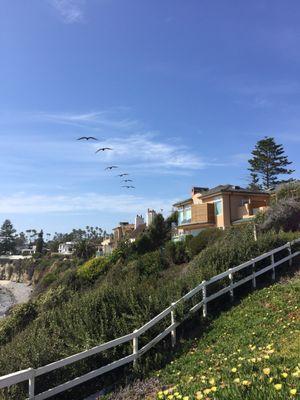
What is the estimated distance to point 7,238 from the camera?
6993 inches

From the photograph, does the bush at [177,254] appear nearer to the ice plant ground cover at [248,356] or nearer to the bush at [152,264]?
the bush at [152,264]

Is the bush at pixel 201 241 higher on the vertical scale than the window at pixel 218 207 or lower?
lower

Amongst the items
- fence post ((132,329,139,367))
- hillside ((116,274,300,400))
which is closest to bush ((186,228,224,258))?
hillside ((116,274,300,400))

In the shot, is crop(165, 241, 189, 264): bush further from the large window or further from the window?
the large window

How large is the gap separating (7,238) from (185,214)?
140m

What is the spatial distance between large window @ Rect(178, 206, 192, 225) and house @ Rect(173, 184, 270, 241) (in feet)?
2.21

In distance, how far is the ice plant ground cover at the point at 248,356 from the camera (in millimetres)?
4660

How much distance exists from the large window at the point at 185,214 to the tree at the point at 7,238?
438 ft

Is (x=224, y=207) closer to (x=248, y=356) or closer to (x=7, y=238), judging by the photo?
(x=248, y=356)

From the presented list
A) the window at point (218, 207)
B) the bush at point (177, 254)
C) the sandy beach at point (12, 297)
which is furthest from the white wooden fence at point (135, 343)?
the sandy beach at point (12, 297)

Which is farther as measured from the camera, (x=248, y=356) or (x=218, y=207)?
(x=218, y=207)

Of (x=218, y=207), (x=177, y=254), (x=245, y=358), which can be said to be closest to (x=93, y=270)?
(x=177, y=254)

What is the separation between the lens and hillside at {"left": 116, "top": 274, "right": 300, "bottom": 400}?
4672 millimetres

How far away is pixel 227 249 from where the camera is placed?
14242 millimetres
